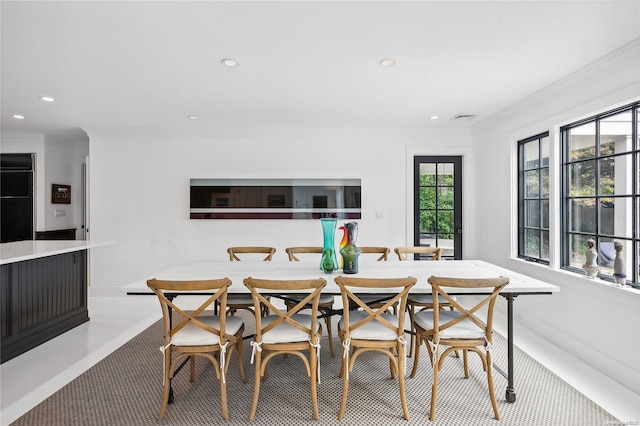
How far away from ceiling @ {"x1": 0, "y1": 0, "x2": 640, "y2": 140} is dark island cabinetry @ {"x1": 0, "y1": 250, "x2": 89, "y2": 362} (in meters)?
1.71

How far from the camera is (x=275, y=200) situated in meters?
4.82

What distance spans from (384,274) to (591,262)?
5.92 feet

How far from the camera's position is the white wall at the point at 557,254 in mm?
2438

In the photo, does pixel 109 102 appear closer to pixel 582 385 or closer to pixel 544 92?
pixel 544 92

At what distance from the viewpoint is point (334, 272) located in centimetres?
259

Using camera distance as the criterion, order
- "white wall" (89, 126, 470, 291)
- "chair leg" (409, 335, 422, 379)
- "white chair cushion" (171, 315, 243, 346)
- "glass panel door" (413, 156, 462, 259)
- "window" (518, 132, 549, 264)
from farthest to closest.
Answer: "glass panel door" (413, 156, 462, 259)
"white wall" (89, 126, 470, 291)
"window" (518, 132, 549, 264)
"chair leg" (409, 335, 422, 379)
"white chair cushion" (171, 315, 243, 346)

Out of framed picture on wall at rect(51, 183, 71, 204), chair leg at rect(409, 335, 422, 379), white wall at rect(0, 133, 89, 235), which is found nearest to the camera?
chair leg at rect(409, 335, 422, 379)

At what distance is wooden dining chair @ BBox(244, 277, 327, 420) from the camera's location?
1.94m

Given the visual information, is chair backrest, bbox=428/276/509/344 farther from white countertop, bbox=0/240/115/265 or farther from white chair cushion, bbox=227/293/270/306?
white countertop, bbox=0/240/115/265

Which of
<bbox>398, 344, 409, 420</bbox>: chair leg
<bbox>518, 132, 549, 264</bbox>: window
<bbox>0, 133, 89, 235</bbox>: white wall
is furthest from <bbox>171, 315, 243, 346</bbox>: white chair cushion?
<bbox>0, 133, 89, 235</bbox>: white wall

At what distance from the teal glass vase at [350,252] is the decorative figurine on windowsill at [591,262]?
1986mm

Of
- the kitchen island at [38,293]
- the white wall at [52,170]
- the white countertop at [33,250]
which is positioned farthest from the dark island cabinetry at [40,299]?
the white wall at [52,170]

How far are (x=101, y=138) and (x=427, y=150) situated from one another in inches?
185

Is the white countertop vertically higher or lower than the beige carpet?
higher
